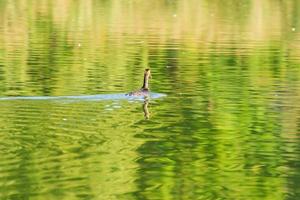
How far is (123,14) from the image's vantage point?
179 ft

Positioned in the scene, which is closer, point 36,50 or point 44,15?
point 36,50

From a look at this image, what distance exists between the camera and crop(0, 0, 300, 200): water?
15.6 meters

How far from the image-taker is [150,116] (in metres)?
21.6

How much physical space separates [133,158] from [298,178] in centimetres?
261

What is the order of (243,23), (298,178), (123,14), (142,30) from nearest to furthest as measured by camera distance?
(298,178) < (142,30) < (243,23) < (123,14)

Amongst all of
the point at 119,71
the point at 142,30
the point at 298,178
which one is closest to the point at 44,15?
the point at 142,30

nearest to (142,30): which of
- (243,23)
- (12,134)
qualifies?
(243,23)

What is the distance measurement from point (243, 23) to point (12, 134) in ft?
106

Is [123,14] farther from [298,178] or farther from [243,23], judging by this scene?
[298,178]

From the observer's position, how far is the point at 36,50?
116 feet

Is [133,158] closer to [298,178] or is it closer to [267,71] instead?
[298,178]

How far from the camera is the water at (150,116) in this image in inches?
616

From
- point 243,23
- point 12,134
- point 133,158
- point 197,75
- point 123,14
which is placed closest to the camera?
point 133,158

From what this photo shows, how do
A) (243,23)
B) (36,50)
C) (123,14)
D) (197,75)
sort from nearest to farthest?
(197,75)
(36,50)
(243,23)
(123,14)
